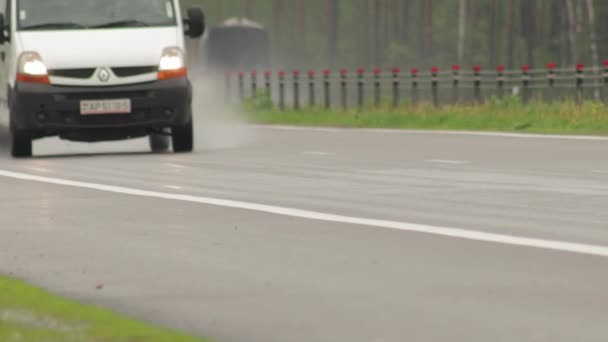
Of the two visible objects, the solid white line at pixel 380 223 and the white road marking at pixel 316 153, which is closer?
the solid white line at pixel 380 223

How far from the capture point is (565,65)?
4186 inches

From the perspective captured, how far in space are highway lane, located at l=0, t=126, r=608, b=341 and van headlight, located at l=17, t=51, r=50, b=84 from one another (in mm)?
2160

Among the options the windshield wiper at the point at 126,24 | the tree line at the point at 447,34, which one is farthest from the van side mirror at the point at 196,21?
the tree line at the point at 447,34

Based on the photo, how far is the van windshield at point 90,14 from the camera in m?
23.2

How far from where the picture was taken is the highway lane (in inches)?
307

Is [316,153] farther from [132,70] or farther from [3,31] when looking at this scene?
[3,31]

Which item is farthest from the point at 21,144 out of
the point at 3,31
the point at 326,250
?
the point at 326,250

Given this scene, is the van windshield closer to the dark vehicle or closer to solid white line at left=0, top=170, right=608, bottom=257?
solid white line at left=0, top=170, right=608, bottom=257

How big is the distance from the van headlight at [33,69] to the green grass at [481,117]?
1025cm

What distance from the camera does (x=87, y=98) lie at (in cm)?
2270

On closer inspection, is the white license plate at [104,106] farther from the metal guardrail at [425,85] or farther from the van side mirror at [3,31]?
the metal guardrail at [425,85]

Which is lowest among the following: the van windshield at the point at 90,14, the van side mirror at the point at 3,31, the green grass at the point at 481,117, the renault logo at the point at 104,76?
the green grass at the point at 481,117

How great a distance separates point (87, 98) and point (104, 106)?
23cm

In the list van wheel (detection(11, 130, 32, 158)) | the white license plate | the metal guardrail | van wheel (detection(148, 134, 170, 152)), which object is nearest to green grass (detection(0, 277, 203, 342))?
the white license plate
